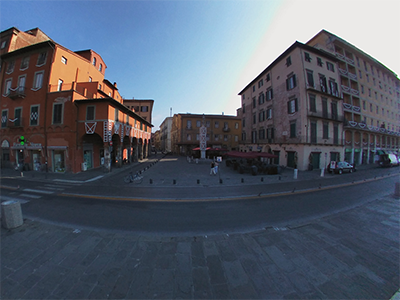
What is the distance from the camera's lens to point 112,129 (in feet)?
54.0

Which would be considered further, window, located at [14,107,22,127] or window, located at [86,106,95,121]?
window, located at [14,107,22,127]

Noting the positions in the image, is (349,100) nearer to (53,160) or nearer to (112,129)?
(112,129)

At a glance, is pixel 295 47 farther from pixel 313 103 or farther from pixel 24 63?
pixel 24 63

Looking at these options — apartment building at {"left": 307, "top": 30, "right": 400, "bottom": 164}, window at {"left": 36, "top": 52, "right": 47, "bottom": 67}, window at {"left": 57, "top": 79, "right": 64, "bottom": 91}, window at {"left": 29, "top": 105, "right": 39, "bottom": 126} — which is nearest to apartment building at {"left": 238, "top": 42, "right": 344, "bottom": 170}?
apartment building at {"left": 307, "top": 30, "right": 400, "bottom": 164}

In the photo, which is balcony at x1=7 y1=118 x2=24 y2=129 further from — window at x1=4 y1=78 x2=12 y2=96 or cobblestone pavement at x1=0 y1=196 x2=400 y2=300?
cobblestone pavement at x1=0 y1=196 x2=400 y2=300

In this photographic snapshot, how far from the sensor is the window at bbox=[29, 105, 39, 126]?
624 inches

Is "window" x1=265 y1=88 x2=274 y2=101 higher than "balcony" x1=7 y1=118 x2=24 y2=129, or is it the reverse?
"window" x1=265 y1=88 x2=274 y2=101

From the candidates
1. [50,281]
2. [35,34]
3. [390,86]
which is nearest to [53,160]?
[50,281]

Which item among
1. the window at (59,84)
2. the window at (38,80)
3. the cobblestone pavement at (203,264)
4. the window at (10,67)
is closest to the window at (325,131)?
the cobblestone pavement at (203,264)

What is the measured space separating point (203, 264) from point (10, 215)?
6357 mm

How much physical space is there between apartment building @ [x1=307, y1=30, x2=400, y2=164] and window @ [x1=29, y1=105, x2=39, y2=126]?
4103 cm

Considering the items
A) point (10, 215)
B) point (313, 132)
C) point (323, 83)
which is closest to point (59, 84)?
point (10, 215)

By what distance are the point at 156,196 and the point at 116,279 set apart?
18.1 ft

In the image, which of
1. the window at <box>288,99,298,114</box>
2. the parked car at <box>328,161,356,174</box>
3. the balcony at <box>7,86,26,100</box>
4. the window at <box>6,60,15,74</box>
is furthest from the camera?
the window at <box>288,99,298,114</box>
